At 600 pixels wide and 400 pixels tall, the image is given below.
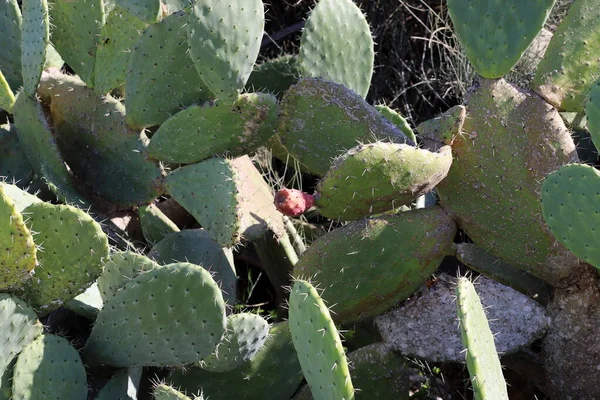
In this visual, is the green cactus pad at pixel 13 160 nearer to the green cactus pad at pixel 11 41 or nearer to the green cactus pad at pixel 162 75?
the green cactus pad at pixel 11 41

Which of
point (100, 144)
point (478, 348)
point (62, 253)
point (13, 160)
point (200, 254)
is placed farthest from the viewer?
point (13, 160)

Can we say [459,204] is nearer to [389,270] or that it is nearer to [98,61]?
[389,270]

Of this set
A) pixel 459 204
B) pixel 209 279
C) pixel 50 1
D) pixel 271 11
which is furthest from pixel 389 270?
pixel 271 11

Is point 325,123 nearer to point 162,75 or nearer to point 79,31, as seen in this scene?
point 162,75

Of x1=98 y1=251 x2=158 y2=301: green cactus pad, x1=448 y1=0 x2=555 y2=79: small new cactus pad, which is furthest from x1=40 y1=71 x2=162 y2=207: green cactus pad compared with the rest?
x1=448 y1=0 x2=555 y2=79: small new cactus pad

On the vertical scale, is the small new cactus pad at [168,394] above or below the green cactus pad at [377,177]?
below

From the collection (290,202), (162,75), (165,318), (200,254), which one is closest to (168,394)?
(165,318)

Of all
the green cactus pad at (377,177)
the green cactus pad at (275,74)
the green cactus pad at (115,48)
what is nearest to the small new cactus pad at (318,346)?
the green cactus pad at (377,177)
